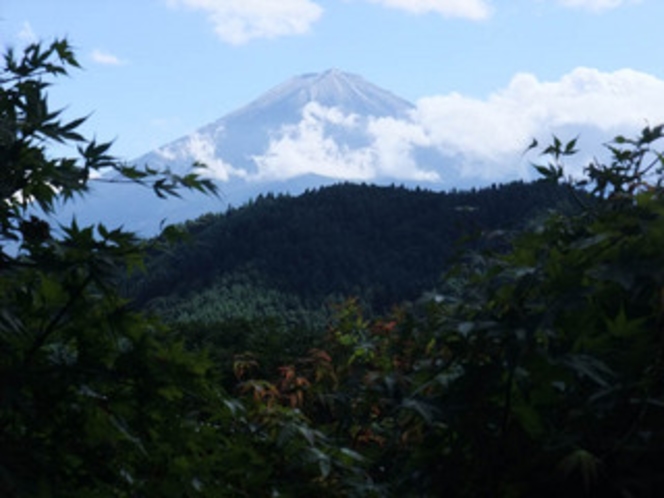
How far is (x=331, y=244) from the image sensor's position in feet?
215

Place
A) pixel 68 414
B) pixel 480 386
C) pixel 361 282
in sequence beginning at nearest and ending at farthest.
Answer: pixel 480 386, pixel 68 414, pixel 361 282

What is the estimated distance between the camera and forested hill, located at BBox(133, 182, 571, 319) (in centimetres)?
5947

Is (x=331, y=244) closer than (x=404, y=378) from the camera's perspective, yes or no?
No

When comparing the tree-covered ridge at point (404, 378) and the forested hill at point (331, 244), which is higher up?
the forested hill at point (331, 244)

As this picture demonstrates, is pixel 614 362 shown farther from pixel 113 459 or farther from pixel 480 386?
pixel 113 459

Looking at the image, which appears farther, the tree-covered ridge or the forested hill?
the forested hill

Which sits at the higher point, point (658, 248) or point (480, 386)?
point (658, 248)

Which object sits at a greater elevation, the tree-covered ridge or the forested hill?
the forested hill

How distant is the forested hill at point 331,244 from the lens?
2341 inches

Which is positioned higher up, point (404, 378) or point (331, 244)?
point (331, 244)

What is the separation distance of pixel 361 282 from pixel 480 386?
59.8 m

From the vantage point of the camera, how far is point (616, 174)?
2617mm

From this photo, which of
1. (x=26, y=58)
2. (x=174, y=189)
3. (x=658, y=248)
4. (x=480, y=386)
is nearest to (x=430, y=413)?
(x=480, y=386)

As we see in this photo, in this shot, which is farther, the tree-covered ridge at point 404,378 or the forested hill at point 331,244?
the forested hill at point 331,244
